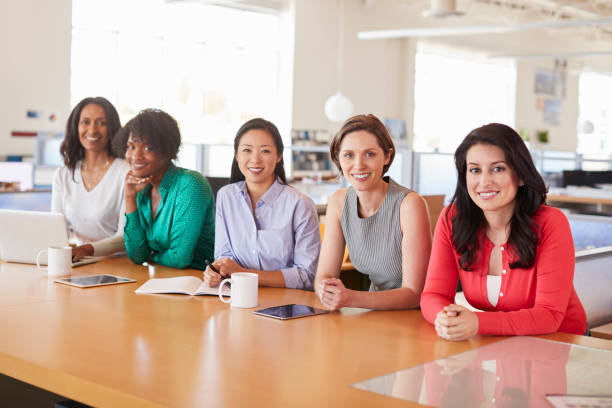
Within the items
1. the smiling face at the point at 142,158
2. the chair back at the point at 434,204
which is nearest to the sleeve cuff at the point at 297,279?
the smiling face at the point at 142,158

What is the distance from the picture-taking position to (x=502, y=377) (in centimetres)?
136

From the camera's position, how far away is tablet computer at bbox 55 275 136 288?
7.42 ft

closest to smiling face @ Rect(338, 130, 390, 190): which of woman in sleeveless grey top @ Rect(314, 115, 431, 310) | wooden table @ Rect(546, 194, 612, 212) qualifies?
woman in sleeveless grey top @ Rect(314, 115, 431, 310)

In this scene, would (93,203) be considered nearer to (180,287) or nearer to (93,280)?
(93,280)

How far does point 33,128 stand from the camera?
8.30 m

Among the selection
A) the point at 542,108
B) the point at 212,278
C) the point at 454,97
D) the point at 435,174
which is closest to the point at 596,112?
the point at 542,108

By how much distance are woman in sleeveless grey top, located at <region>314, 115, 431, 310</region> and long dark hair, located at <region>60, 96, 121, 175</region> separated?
1.21 m

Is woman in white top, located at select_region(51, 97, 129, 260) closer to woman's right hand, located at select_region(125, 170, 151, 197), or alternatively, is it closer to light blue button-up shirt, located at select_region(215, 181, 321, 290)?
woman's right hand, located at select_region(125, 170, 151, 197)

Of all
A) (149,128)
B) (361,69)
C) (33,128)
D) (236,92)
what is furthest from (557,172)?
(149,128)

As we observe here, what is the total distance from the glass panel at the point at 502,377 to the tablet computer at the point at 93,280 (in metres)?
1.21

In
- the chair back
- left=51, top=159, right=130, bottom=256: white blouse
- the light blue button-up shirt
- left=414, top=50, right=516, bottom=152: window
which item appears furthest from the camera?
left=414, top=50, right=516, bottom=152: window

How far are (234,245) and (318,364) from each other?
3.89ft

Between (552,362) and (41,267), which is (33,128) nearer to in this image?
(41,267)

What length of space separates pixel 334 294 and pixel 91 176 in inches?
63.4
